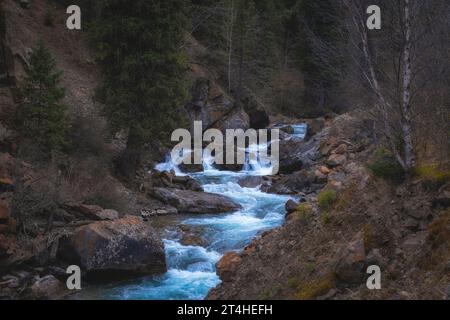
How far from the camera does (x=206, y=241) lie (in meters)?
13.8

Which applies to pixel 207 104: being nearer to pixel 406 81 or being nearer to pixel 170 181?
pixel 170 181

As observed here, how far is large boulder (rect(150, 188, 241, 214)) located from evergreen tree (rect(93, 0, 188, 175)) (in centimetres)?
223

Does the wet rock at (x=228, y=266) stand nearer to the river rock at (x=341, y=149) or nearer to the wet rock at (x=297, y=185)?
the wet rock at (x=297, y=185)

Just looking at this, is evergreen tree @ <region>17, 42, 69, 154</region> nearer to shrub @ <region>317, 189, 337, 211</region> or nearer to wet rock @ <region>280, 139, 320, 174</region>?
shrub @ <region>317, 189, 337, 211</region>

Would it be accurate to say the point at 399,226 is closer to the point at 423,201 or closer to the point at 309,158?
the point at 423,201

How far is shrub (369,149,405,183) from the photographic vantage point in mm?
9102

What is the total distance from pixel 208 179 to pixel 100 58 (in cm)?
718

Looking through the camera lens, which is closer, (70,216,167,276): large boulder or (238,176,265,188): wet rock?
(70,216,167,276): large boulder

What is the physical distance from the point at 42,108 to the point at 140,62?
4.17 meters

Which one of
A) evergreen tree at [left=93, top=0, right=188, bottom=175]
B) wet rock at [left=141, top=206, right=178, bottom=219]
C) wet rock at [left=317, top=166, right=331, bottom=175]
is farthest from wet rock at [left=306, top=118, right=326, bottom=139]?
wet rock at [left=141, top=206, right=178, bottom=219]

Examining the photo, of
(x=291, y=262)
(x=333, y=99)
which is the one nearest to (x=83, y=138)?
(x=291, y=262)

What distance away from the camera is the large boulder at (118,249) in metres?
11.0

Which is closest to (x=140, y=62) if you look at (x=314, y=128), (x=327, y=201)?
(x=327, y=201)

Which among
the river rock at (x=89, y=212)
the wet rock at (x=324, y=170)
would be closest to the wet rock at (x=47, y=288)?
the river rock at (x=89, y=212)
